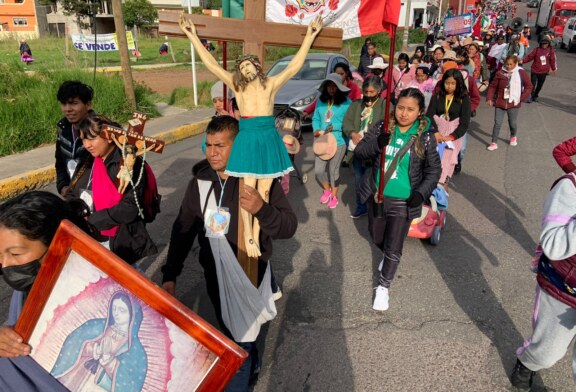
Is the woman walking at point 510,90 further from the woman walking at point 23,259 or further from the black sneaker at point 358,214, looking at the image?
the woman walking at point 23,259

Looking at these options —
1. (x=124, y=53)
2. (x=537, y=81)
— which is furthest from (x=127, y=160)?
(x=537, y=81)

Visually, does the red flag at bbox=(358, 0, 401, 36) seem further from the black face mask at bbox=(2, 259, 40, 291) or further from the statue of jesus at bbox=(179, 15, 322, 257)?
the black face mask at bbox=(2, 259, 40, 291)

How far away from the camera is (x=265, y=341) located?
3.22 m

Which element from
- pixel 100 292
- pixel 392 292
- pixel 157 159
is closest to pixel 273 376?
pixel 392 292

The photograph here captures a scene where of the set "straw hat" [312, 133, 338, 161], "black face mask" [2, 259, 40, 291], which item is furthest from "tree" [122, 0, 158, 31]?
"black face mask" [2, 259, 40, 291]

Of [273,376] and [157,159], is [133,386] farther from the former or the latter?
[157,159]

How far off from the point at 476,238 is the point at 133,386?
4558 millimetres

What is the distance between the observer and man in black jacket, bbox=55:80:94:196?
11.4 ft

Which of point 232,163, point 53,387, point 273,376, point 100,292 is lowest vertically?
point 273,376

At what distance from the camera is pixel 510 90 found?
8102mm

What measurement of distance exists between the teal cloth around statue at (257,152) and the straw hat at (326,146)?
3406 mm

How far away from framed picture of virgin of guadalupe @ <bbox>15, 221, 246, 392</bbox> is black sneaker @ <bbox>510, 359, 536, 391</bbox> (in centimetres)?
230

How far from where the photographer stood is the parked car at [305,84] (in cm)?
936

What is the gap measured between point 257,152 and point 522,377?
7.11 ft
